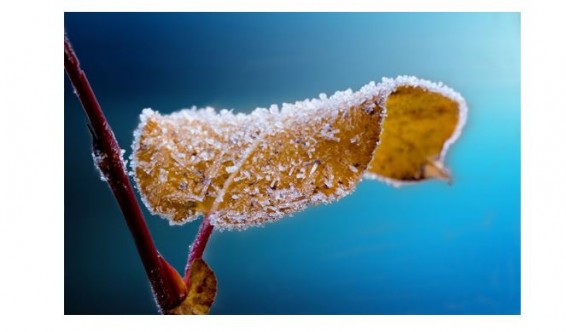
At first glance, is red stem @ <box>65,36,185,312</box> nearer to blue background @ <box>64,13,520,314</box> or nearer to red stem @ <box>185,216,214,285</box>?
red stem @ <box>185,216,214,285</box>

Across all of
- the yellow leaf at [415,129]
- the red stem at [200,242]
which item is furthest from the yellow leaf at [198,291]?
the yellow leaf at [415,129]

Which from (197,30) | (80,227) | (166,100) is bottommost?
(80,227)

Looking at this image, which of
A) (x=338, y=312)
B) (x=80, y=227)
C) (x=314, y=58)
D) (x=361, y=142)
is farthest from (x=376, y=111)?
(x=80, y=227)

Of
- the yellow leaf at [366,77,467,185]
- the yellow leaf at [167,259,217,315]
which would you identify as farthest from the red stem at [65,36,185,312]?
the yellow leaf at [366,77,467,185]

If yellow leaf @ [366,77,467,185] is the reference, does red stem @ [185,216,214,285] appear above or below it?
below

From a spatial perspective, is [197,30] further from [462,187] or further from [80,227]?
[462,187]
